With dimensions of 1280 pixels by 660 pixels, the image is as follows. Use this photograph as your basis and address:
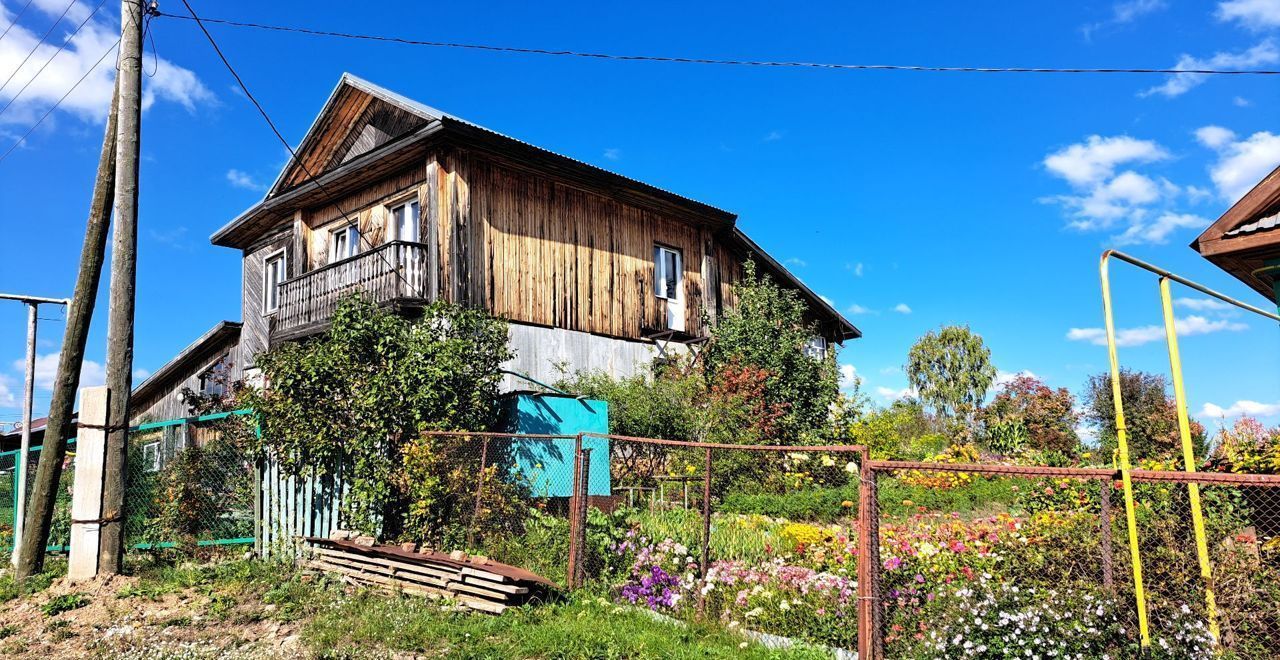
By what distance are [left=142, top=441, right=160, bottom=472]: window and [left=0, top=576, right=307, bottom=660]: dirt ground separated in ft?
9.41

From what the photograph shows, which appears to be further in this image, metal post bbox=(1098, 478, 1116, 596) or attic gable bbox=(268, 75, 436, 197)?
attic gable bbox=(268, 75, 436, 197)

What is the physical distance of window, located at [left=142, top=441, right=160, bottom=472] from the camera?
11605 millimetres

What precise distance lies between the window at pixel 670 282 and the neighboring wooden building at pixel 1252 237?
1285cm

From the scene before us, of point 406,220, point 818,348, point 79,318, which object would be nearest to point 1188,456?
point 79,318

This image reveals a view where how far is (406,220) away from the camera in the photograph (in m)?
16.0

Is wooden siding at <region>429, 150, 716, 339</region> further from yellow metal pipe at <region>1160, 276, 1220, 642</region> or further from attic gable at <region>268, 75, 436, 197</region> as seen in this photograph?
yellow metal pipe at <region>1160, 276, 1220, 642</region>

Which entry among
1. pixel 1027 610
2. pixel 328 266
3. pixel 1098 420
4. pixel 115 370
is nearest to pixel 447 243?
pixel 328 266

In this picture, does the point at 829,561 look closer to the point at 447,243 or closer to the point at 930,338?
the point at 447,243

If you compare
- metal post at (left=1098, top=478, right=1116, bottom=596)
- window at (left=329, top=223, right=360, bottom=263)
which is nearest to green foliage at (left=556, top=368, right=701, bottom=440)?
window at (left=329, top=223, right=360, bottom=263)

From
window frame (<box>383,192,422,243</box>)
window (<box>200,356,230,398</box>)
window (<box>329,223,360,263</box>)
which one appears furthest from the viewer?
window (<box>200,356,230,398</box>)

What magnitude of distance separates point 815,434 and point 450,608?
39.7 ft

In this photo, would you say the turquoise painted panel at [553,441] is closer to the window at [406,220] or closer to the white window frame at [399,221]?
the white window frame at [399,221]

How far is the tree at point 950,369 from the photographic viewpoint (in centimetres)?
4709

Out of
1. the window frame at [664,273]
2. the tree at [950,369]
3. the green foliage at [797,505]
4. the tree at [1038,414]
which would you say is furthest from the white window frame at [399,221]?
the tree at [950,369]
